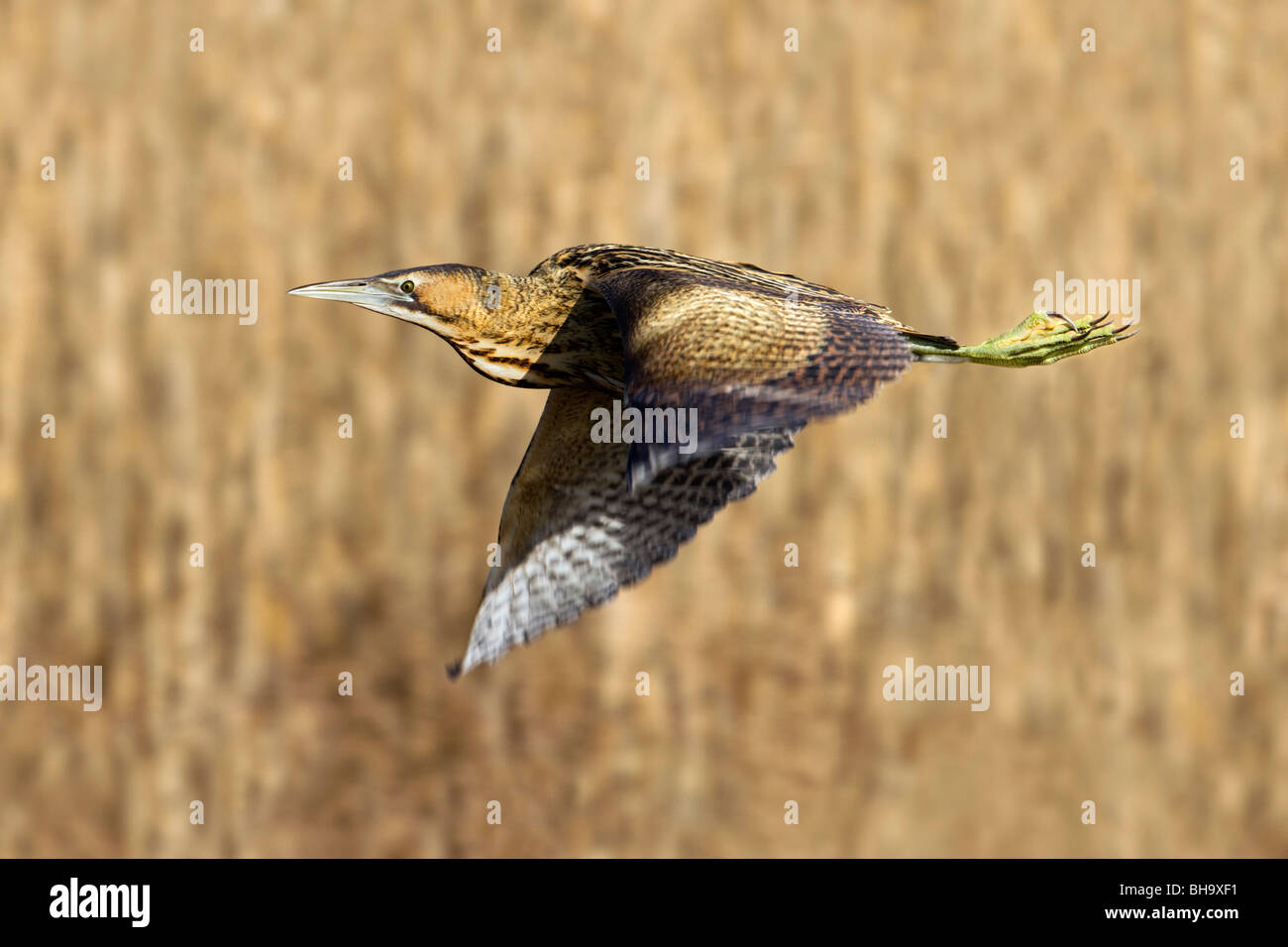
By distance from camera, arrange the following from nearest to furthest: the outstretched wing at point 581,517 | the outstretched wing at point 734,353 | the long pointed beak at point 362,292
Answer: the outstretched wing at point 734,353
the long pointed beak at point 362,292
the outstretched wing at point 581,517

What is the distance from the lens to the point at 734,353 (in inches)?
91.5

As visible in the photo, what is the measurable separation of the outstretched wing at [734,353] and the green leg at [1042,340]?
325 millimetres

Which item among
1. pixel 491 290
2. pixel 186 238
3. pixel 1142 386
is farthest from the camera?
pixel 1142 386

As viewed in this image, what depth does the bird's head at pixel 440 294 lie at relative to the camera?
2809mm

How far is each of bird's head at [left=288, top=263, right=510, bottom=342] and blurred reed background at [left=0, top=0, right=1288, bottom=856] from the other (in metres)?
1.82

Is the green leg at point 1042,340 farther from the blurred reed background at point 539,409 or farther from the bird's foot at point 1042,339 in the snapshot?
the blurred reed background at point 539,409

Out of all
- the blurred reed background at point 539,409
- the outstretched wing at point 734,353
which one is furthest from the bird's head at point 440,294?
the blurred reed background at point 539,409

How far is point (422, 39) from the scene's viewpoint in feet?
15.5

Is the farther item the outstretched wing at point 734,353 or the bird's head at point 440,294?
the bird's head at point 440,294

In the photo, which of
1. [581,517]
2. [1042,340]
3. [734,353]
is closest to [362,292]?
[581,517]

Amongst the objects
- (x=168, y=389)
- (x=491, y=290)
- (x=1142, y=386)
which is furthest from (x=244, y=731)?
(x=1142, y=386)

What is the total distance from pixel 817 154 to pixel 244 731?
2587mm

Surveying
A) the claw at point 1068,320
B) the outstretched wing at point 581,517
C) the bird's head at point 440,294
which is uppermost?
the bird's head at point 440,294

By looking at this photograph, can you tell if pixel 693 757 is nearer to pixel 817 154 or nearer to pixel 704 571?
pixel 704 571
